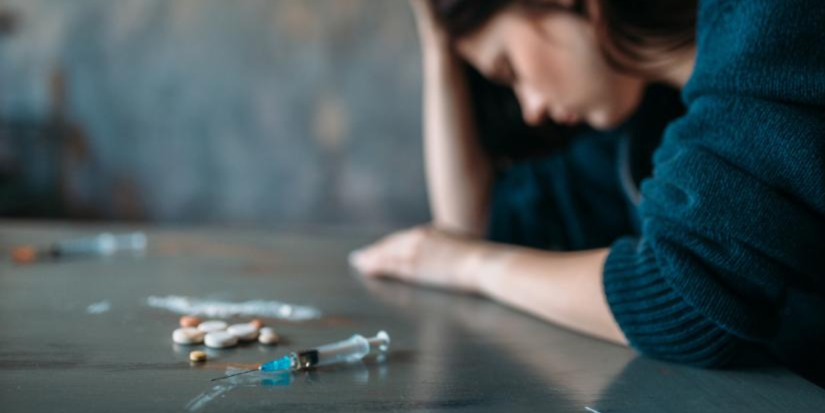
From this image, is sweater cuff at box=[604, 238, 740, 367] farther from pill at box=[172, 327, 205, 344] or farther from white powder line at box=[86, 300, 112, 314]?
white powder line at box=[86, 300, 112, 314]

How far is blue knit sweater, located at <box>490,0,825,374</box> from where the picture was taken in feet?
1.30

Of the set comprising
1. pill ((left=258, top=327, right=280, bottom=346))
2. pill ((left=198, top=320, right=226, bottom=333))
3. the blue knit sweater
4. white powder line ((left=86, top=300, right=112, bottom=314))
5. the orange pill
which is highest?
the blue knit sweater

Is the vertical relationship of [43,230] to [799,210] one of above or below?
below

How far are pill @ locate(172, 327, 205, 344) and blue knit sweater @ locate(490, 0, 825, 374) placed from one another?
278 millimetres

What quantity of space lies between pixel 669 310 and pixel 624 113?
58 centimetres

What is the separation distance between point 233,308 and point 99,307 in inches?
4.1

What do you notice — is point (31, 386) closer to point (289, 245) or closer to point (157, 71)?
point (289, 245)

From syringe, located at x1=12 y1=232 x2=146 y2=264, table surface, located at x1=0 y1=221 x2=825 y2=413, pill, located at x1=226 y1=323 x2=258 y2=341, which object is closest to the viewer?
table surface, located at x1=0 y1=221 x2=825 y2=413

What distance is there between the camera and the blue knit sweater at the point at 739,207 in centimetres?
40

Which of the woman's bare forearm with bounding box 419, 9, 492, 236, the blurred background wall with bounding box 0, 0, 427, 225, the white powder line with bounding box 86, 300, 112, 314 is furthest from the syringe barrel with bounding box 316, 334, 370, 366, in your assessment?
the blurred background wall with bounding box 0, 0, 427, 225

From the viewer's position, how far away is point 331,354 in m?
0.42

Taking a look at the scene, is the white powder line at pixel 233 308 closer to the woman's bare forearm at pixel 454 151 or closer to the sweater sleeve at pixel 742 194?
Answer: the sweater sleeve at pixel 742 194

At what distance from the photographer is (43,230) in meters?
1.12

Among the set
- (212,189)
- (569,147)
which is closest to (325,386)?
(569,147)
